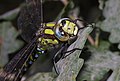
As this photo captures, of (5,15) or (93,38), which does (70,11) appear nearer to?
(93,38)

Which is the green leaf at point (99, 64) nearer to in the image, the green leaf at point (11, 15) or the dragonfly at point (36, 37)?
the dragonfly at point (36, 37)

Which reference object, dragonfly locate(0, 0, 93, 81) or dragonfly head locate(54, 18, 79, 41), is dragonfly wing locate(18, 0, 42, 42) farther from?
dragonfly head locate(54, 18, 79, 41)

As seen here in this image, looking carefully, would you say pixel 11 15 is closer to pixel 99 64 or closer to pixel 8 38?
pixel 8 38

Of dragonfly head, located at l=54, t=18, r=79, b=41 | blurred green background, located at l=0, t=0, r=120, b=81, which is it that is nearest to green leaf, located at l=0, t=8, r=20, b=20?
blurred green background, located at l=0, t=0, r=120, b=81

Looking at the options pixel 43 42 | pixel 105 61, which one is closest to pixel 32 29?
pixel 43 42

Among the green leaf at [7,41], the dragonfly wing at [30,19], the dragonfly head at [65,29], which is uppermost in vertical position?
the dragonfly wing at [30,19]

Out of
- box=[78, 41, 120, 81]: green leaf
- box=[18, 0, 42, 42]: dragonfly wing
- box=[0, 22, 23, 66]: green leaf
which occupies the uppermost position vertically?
box=[18, 0, 42, 42]: dragonfly wing

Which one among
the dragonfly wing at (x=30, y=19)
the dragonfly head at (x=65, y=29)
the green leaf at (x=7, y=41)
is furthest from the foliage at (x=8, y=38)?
the dragonfly head at (x=65, y=29)
